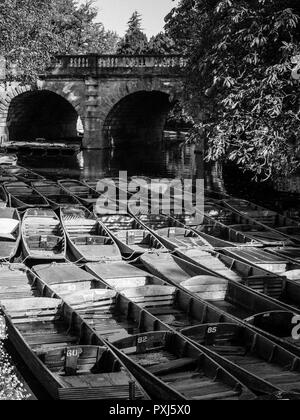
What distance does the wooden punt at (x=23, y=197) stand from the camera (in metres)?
22.7

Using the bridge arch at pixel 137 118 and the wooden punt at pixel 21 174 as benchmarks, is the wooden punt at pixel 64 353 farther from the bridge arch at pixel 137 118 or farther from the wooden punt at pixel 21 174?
the bridge arch at pixel 137 118

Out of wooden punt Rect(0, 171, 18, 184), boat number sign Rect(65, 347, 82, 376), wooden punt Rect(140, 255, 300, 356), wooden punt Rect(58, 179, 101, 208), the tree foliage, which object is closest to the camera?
boat number sign Rect(65, 347, 82, 376)

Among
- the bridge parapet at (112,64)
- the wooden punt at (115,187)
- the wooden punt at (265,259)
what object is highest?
the bridge parapet at (112,64)

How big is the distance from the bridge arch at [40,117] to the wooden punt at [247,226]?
888 inches

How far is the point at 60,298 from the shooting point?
13.1 metres

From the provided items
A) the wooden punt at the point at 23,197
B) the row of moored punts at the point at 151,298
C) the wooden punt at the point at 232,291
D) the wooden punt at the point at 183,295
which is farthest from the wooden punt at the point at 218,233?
the wooden punt at the point at 23,197

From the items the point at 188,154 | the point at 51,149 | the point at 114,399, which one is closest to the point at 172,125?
the point at 188,154

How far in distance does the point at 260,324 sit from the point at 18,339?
4.57 meters

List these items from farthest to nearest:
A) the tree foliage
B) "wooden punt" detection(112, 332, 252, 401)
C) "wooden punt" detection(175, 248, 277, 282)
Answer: the tree foliage < "wooden punt" detection(175, 248, 277, 282) < "wooden punt" detection(112, 332, 252, 401)

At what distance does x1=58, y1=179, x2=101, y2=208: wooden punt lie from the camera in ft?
78.8

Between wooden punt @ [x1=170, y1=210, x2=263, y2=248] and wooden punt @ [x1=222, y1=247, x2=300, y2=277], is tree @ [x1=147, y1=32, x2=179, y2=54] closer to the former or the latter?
wooden punt @ [x1=170, y1=210, x2=263, y2=248]

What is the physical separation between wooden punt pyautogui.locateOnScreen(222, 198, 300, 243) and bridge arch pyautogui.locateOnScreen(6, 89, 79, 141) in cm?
2192

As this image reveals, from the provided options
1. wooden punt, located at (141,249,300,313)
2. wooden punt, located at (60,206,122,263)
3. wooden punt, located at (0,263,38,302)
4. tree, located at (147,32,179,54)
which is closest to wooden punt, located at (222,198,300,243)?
wooden punt, located at (141,249,300,313)
